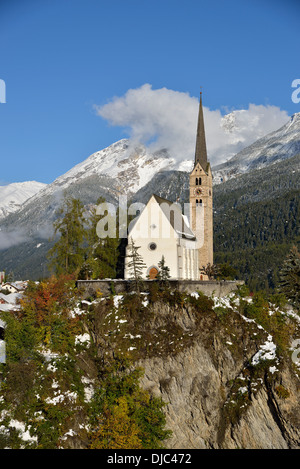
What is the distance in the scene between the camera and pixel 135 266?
58.7 m

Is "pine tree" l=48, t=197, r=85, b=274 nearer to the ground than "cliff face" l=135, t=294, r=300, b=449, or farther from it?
farther from it

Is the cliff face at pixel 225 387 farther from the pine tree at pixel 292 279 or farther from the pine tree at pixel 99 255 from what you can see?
the pine tree at pixel 292 279

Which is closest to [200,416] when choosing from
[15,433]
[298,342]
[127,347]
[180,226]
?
[127,347]

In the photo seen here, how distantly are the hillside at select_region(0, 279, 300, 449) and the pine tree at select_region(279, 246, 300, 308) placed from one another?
9.39 metres

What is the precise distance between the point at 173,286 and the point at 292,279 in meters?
18.9

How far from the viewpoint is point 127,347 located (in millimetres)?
53719

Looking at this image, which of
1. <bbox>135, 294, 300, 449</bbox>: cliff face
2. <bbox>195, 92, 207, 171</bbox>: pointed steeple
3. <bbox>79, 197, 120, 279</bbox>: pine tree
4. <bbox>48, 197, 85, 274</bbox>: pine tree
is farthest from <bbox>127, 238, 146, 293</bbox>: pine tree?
<bbox>195, 92, 207, 171</bbox>: pointed steeple

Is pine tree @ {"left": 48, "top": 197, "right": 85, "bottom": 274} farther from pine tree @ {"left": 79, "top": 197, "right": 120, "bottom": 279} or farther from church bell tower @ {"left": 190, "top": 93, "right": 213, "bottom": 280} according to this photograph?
church bell tower @ {"left": 190, "top": 93, "right": 213, "bottom": 280}

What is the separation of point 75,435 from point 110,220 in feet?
104

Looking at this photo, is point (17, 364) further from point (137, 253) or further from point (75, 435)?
point (137, 253)

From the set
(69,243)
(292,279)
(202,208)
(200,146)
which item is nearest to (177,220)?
(202,208)

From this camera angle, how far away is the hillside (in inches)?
1902

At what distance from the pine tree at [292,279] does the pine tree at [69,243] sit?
1012 inches

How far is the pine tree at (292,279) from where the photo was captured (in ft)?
220
